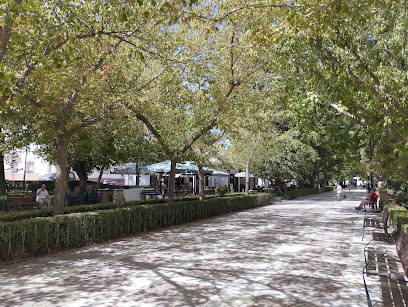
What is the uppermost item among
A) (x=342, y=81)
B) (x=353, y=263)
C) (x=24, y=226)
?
(x=342, y=81)

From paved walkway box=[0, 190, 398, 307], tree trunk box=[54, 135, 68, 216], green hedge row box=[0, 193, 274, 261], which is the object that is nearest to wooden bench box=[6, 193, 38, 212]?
tree trunk box=[54, 135, 68, 216]

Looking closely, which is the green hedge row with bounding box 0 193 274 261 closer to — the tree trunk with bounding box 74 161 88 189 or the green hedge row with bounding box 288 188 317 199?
the tree trunk with bounding box 74 161 88 189

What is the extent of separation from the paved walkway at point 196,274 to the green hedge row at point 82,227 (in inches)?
16.4

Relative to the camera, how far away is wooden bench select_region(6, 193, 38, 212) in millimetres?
14852

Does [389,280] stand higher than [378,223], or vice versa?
[378,223]

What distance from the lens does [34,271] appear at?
654cm

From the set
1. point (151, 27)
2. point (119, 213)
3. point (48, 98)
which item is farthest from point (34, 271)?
point (151, 27)

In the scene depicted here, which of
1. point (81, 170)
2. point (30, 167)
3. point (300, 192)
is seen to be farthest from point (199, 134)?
point (30, 167)

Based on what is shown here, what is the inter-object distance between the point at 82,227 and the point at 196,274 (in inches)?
157

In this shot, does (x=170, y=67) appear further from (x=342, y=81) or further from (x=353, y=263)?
(x=353, y=263)

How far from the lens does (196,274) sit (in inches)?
253

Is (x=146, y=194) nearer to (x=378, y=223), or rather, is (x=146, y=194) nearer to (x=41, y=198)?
(x=41, y=198)

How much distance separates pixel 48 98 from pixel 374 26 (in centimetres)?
983

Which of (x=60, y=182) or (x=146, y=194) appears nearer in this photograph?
(x=60, y=182)
